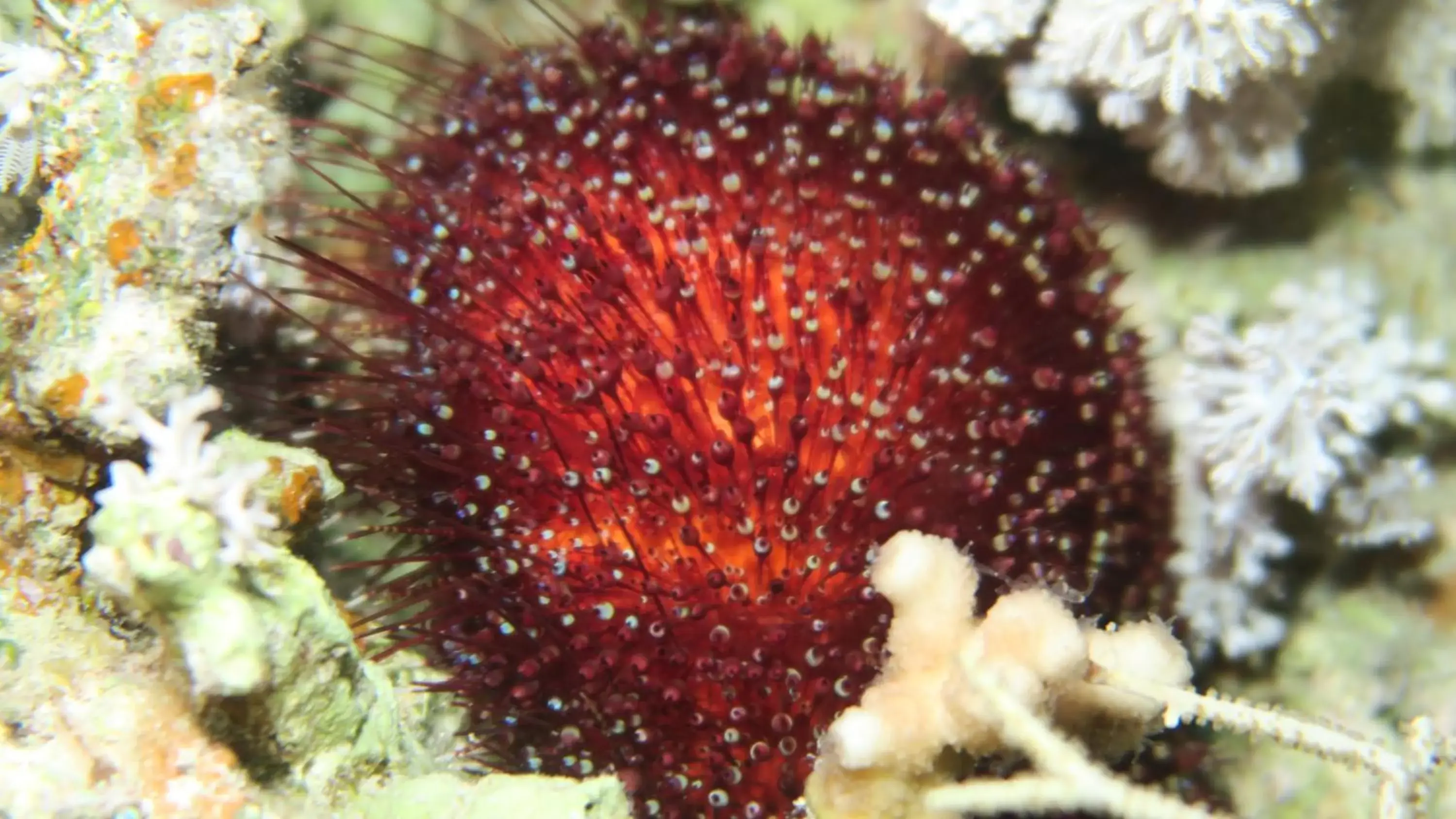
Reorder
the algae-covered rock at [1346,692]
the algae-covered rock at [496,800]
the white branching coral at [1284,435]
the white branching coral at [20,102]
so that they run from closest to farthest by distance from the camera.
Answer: the algae-covered rock at [496,800]
the white branching coral at [20,102]
the white branching coral at [1284,435]
the algae-covered rock at [1346,692]

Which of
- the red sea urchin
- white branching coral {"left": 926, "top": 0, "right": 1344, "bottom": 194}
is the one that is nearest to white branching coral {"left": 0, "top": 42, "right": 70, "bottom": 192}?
the red sea urchin

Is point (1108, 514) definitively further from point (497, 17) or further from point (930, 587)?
point (497, 17)

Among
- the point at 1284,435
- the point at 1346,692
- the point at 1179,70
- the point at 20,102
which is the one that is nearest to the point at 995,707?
the point at 1284,435

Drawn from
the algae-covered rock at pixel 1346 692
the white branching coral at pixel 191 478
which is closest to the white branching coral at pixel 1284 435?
the algae-covered rock at pixel 1346 692

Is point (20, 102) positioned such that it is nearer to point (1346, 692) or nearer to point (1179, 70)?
point (1179, 70)

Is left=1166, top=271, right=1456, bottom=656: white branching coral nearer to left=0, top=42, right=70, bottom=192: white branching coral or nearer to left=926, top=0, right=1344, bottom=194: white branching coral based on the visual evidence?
left=926, top=0, right=1344, bottom=194: white branching coral

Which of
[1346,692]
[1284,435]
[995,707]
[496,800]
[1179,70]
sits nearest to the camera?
[995,707]

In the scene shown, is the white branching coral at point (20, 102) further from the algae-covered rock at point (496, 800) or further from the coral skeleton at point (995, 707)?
the coral skeleton at point (995, 707)
